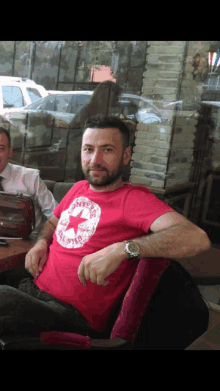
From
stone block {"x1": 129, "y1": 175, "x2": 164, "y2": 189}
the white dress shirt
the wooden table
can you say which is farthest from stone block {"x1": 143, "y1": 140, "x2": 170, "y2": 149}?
the wooden table

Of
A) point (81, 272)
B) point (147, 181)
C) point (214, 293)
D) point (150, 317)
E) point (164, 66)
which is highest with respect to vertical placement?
point (164, 66)

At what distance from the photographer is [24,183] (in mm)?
2109

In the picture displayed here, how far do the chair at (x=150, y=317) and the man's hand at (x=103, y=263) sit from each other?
9 cm

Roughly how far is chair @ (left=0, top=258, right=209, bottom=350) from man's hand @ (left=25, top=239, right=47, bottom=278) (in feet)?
1.21

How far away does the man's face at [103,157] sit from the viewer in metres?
1.54

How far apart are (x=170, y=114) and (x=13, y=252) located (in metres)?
1.43

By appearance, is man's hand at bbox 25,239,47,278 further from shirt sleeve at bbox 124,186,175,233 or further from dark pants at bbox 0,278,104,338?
shirt sleeve at bbox 124,186,175,233

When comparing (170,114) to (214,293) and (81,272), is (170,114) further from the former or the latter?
(81,272)

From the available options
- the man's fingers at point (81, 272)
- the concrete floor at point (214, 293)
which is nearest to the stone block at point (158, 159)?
the concrete floor at point (214, 293)

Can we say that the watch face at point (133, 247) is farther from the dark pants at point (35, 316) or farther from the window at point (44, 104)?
the window at point (44, 104)

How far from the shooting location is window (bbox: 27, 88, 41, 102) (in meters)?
2.89

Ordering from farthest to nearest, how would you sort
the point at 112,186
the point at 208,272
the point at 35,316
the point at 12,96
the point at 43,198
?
the point at 12,96 → the point at 43,198 → the point at 208,272 → the point at 112,186 → the point at 35,316

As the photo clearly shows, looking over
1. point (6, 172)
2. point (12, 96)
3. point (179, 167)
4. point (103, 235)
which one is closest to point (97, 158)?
point (103, 235)

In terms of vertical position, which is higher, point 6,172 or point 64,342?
point 6,172
